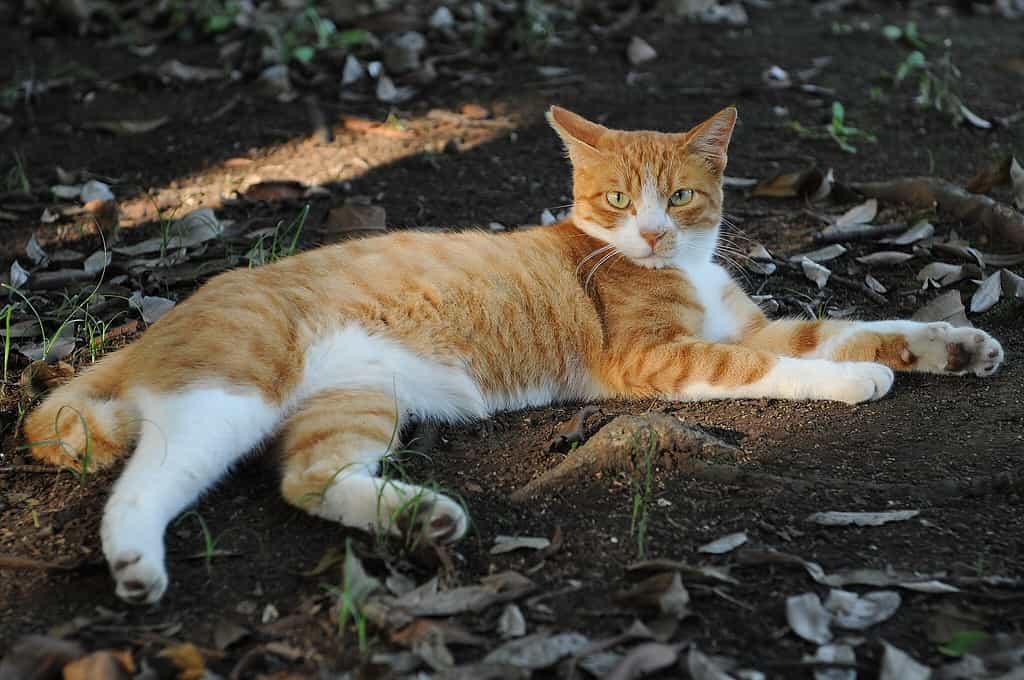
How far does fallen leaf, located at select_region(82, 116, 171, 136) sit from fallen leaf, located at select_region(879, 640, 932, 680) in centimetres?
473

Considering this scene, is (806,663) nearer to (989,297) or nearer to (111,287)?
(989,297)

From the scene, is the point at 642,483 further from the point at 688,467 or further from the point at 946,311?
the point at 946,311

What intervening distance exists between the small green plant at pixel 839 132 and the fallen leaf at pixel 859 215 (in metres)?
0.73

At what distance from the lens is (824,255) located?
13.9ft

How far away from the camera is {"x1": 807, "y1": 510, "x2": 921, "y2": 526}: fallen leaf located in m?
2.49

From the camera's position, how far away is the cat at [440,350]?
264cm

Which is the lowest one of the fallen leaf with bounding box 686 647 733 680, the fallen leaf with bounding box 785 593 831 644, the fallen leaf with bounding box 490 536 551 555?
the fallen leaf with bounding box 490 536 551 555

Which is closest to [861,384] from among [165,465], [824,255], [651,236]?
[651,236]

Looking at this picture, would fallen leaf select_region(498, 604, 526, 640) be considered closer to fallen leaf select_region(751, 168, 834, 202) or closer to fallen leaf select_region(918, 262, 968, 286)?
fallen leaf select_region(918, 262, 968, 286)

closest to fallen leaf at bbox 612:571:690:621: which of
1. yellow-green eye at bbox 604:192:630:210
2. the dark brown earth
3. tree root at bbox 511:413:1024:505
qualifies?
the dark brown earth

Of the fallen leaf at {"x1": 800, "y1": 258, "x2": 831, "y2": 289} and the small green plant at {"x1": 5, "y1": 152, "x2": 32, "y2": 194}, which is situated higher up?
the fallen leaf at {"x1": 800, "y1": 258, "x2": 831, "y2": 289}

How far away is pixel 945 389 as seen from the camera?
321 centimetres

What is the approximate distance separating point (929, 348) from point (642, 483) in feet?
3.93

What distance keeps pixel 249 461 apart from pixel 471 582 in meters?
0.92
